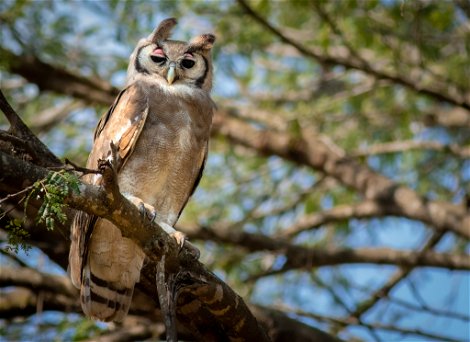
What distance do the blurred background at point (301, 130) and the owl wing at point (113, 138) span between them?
107cm

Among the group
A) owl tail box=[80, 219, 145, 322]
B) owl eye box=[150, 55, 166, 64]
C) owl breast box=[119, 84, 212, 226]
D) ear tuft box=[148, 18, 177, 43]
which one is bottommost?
owl tail box=[80, 219, 145, 322]

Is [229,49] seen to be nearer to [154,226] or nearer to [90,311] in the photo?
[90,311]

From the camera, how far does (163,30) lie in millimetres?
5465

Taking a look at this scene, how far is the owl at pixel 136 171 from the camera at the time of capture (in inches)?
182

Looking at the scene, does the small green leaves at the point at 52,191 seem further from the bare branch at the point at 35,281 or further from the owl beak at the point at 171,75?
the bare branch at the point at 35,281

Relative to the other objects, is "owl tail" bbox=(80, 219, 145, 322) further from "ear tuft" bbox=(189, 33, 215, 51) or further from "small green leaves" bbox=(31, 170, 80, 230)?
"small green leaves" bbox=(31, 170, 80, 230)

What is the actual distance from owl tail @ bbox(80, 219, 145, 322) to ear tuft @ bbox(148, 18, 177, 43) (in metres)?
1.36

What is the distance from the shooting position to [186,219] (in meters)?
7.02

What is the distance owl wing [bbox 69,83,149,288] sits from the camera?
4.50 metres

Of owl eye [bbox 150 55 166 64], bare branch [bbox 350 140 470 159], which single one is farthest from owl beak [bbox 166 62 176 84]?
bare branch [bbox 350 140 470 159]

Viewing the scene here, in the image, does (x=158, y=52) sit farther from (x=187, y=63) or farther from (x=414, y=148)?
(x=414, y=148)

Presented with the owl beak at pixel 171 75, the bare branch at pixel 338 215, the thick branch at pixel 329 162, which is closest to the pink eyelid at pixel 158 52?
the owl beak at pixel 171 75

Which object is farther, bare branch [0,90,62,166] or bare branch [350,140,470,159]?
bare branch [350,140,470,159]

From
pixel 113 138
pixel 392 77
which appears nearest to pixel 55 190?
pixel 113 138
